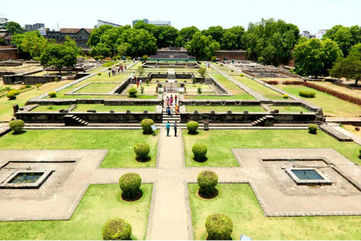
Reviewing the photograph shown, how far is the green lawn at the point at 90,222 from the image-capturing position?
378 inches

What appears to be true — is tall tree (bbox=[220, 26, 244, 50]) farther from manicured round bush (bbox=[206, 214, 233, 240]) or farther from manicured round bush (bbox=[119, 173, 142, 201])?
manicured round bush (bbox=[206, 214, 233, 240])

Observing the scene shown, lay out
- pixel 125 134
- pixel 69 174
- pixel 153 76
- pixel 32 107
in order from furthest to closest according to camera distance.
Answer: pixel 153 76 < pixel 32 107 < pixel 125 134 < pixel 69 174

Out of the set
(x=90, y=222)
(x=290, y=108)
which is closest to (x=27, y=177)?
(x=90, y=222)

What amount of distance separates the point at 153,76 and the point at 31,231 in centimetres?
3955

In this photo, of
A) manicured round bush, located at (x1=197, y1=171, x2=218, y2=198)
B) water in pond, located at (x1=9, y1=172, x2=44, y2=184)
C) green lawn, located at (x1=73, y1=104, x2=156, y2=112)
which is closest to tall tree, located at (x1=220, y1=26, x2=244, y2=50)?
green lawn, located at (x1=73, y1=104, x2=156, y2=112)

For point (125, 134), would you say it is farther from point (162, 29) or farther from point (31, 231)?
point (162, 29)

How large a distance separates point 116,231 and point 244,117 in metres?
17.5

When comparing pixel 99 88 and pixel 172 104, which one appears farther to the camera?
pixel 99 88

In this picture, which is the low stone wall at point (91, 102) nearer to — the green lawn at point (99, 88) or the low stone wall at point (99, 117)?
the low stone wall at point (99, 117)

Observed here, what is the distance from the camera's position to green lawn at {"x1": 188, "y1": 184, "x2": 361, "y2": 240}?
32.1ft

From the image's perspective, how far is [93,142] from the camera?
18531mm

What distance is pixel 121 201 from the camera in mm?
11758

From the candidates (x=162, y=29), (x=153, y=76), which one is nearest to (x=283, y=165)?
(x=153, y=76)

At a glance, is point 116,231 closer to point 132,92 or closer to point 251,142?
point 251,142
